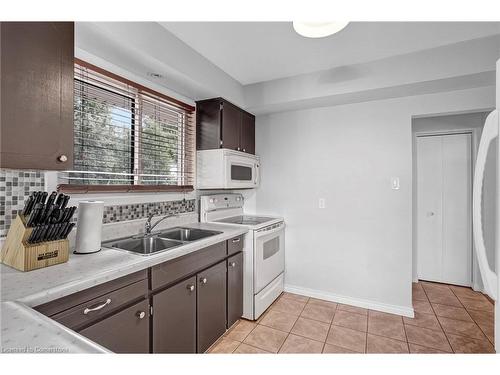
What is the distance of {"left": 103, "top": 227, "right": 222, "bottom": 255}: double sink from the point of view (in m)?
1.81

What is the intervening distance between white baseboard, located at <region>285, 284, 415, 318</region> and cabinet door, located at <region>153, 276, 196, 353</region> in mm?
1642

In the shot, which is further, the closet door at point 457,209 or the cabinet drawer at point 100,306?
the closet door at point 457,209

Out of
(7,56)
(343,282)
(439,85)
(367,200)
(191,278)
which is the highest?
(439,85)

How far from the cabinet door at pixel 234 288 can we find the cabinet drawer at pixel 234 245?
5 centimetres

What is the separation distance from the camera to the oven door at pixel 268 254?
2.47m

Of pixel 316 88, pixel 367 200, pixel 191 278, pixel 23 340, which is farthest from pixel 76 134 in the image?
pixel 367 200

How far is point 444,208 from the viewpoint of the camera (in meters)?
3.30

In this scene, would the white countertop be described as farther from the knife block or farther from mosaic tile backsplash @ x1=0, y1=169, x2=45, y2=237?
mosaic tile backsplash @ x1=0, y1=169, x2=45, y2=237

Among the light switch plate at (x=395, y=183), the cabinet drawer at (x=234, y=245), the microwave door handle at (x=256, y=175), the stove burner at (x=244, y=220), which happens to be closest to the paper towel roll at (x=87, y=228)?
the cabinet drawer at (x=234, y=245)

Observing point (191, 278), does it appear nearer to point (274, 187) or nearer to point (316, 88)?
point (274, 187)

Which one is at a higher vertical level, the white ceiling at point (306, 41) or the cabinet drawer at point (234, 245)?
the white ceiling at point (306, 41)

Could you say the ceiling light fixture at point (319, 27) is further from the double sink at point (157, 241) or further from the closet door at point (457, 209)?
the closet door at point (457, 209)

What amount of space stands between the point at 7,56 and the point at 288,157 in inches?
102
